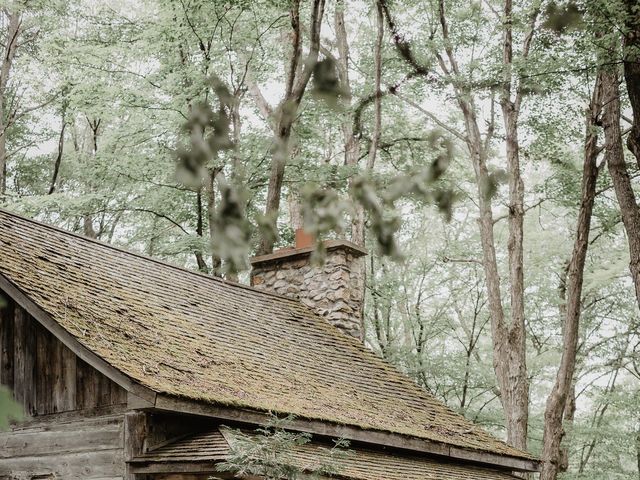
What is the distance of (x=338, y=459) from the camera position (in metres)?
8.30

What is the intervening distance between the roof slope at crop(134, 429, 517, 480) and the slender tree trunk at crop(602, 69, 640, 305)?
3.33m

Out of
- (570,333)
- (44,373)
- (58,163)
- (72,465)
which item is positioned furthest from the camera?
(58,163)

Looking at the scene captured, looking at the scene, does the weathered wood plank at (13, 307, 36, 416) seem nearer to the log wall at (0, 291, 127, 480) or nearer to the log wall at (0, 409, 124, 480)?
the log wall at (0, 291, 127, 480)

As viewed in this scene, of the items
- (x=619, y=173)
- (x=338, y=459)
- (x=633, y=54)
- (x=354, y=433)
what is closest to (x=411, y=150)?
(x=619, y=173)

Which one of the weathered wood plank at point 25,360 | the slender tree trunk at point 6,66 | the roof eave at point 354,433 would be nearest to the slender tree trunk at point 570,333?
the roof eave at point 354,433

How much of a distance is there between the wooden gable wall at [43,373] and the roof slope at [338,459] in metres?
0.69

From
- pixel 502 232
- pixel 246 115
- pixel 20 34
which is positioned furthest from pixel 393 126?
pixel 20 34

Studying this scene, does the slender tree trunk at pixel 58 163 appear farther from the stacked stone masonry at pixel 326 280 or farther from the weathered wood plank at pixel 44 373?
the weathered wood plank at pixel 44 373

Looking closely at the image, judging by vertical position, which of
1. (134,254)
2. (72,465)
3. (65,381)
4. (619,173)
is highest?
(619,173)

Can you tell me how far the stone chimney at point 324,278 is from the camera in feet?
42.8

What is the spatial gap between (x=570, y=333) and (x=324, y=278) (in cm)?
420

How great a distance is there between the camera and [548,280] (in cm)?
2289

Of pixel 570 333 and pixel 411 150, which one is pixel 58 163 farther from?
pixel 570 333

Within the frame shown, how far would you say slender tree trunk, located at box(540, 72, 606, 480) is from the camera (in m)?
14.2
